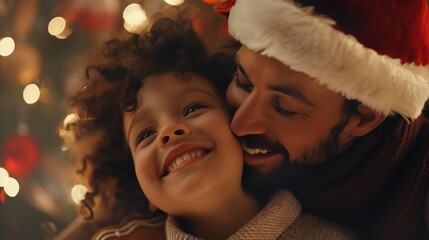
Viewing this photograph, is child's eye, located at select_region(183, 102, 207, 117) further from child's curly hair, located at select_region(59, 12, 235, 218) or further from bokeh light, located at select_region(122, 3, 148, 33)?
bokeh light, located at select_region(122, 3, 148, 33)

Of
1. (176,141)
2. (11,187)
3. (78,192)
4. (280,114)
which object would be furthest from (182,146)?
(11,187)

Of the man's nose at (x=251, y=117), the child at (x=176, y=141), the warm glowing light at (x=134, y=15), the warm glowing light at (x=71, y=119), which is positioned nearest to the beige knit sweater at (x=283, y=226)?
the child at (x=176, y=141)

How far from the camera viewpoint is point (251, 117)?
805 millimetres

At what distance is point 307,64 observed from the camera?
0.72m

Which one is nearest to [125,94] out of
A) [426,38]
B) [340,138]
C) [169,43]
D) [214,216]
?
[169,43]

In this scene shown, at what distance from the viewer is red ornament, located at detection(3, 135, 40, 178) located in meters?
0.97

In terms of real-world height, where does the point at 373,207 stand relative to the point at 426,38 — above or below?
below

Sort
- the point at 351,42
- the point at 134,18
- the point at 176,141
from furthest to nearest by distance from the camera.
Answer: the point at 134,18 → the point at 176,141 → the point at 351,42

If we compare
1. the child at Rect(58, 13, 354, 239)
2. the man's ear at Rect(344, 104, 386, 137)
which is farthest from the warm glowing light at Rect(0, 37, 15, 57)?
the man's ear at Rect(344, 104, 386, 137)

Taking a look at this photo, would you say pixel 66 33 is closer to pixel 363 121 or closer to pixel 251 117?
pixel 251 117

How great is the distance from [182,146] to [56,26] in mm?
355

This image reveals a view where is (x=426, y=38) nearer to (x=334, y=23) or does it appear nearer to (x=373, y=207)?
(x=334, y=23)

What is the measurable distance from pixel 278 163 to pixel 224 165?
3.6 inches

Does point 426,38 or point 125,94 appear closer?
point 426,38
